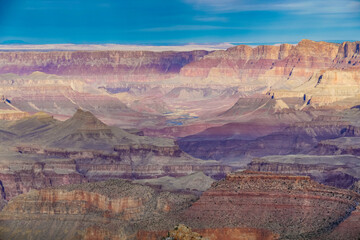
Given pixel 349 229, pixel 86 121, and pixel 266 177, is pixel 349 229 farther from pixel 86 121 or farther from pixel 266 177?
pixel 86 121

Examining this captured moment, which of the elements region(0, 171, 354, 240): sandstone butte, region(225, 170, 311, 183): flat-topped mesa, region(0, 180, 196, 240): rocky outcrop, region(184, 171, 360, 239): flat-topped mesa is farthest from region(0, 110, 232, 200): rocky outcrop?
region(184, 171, 360, 239): flat-topped mesa

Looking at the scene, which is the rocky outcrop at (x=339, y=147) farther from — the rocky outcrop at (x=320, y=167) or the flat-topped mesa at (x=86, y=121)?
the flat-topped mesa at (x=86, y=121)

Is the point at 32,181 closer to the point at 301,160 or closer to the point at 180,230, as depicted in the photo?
the point at 301,160

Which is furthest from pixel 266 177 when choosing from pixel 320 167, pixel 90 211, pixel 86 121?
pixel 86 121

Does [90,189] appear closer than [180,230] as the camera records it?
No

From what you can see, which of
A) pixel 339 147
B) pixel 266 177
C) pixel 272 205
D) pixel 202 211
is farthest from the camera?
pixel 339 147

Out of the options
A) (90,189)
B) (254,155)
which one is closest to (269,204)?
(90,189)

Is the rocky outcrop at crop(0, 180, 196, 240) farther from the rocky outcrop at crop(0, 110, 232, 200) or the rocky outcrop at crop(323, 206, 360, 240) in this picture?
the rocky outcrop at crop(0, 110, 232, 200)
